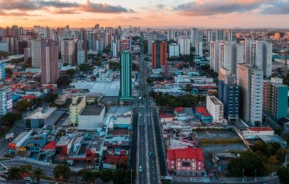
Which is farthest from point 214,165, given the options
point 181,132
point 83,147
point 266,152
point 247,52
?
point 247,52

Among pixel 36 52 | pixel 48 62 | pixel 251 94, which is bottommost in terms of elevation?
pixel 251 94

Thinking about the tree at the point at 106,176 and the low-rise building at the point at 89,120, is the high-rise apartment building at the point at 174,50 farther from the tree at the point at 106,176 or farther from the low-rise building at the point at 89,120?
the tree at the point at 106,176

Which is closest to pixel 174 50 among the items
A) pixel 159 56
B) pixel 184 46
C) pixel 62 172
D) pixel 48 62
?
pixel 184 46

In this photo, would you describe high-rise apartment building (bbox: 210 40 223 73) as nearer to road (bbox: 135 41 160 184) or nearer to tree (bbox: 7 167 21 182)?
road (bbox: 135 41 160 184)

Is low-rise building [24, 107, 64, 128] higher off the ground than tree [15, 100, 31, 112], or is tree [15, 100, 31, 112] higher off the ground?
tree [15, 100, 31, 112]

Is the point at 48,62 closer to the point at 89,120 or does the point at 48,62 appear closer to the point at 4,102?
the point at 4,102

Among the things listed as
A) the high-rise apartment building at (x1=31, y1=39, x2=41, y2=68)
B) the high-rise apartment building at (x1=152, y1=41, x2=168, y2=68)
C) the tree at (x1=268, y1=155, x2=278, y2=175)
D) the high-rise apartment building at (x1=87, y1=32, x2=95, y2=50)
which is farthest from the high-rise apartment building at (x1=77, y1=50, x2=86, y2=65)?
the tree at (x1=268, y1=155, x2=278, y2=175)

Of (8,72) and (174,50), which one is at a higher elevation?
(174,50)
